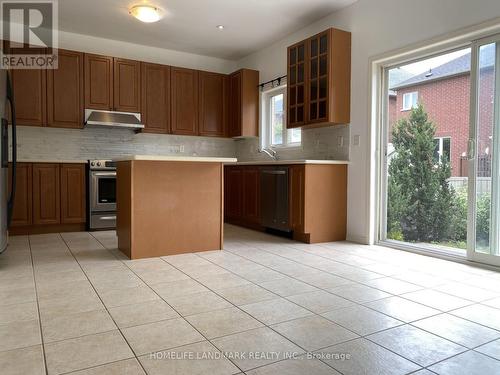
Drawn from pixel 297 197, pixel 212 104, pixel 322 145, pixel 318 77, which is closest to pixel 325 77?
pixel 318 77

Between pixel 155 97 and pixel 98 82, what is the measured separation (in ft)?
2.71

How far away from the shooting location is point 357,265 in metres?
3.21

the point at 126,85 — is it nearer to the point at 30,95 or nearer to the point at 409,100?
the point at 30,95

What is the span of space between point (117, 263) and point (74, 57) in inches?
130

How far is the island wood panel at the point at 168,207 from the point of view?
3367 millimetres

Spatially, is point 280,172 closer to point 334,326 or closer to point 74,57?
point 334,326

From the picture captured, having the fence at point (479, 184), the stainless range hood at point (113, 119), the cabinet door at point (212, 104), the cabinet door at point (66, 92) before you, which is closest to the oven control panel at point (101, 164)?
the stainless range hood at point (113, 119)

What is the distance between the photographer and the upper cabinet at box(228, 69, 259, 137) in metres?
6.01

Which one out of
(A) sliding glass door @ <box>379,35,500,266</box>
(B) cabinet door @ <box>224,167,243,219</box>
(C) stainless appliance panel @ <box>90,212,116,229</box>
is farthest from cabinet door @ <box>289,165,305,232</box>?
(C) stainless appliance panel @ <box>90,212,116,229</box>

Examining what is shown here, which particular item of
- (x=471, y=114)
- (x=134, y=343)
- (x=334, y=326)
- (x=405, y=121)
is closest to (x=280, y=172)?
(x=405, y=121)

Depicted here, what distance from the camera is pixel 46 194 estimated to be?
4715 mm

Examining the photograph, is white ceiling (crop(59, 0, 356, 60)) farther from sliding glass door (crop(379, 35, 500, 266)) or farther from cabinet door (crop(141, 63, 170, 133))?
sliding glass door (crop(379, 35, 500, 266))

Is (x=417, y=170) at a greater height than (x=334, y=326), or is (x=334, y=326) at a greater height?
(x=417, y=170)

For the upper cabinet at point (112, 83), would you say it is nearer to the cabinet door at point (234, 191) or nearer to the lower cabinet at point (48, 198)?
the lower cabinet at point (48, 198)
